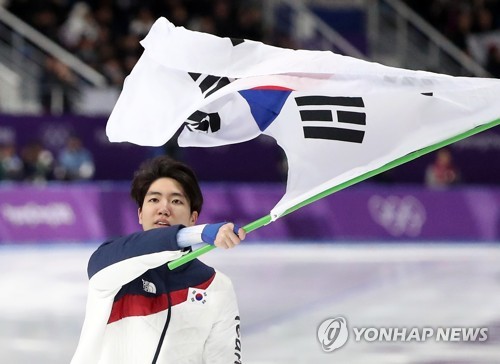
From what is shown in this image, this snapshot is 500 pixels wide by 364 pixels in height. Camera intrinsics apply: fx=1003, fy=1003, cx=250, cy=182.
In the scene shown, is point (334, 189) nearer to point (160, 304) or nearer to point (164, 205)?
point (164, 205)

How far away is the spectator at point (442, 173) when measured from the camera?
16797 millimetres

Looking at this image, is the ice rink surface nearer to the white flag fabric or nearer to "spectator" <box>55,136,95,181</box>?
"spectator" <box>55,136,95,181</box>

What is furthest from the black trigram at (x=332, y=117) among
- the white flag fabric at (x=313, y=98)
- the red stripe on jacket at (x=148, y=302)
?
the red stripe on jacket at (x=148, y=302)

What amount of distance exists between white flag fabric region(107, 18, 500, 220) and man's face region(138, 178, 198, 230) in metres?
0.38

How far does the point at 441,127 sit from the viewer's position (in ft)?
13.1

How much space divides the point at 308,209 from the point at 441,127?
11433mm

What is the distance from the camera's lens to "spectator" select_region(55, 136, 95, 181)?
1566 cm

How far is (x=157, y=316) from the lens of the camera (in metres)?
3.47

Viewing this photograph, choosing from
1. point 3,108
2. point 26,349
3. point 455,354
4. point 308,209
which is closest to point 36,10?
point 3,108

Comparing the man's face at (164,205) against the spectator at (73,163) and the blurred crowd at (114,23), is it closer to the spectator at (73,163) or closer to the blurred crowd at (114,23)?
the spectator at (73,163)

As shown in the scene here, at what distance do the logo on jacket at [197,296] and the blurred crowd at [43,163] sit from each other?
480 inches

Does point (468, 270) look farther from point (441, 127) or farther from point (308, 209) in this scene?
point (441, 127)

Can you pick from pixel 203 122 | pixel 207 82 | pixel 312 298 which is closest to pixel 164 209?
pixel 207 82

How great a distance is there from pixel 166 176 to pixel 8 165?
1220 cm
